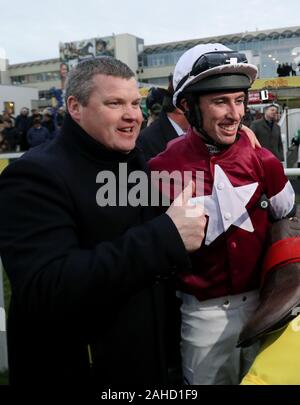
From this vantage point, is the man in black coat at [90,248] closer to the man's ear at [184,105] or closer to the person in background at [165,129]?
the man's ear at [184,105]

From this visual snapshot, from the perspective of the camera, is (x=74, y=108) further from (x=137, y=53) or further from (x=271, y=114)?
(x=137, y=53)

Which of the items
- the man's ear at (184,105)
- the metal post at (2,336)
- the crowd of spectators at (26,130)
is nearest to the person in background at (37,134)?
the crowd of spectators at (26,130)

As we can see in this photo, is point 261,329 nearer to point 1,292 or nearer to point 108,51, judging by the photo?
point 1,292

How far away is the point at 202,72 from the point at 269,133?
23.9 feet

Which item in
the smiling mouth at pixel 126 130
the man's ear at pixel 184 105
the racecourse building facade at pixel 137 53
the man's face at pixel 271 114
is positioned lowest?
the smiling mouth at pixel 126 130

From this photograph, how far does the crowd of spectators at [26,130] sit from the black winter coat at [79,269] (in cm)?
943

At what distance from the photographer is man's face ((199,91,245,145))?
5.89ft

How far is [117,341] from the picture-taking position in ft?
4.83

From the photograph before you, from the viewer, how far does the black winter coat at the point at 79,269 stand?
4.07 feet

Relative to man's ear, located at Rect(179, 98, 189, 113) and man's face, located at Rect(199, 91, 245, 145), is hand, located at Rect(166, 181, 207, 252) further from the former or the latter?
man's ear, located at Rect(179, 98, 189, 113)

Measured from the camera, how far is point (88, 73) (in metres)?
1.44

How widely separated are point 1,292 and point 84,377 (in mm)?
1728

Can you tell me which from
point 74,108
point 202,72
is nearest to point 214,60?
point 202,72

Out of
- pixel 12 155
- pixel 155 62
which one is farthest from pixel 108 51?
pixel 12 155
